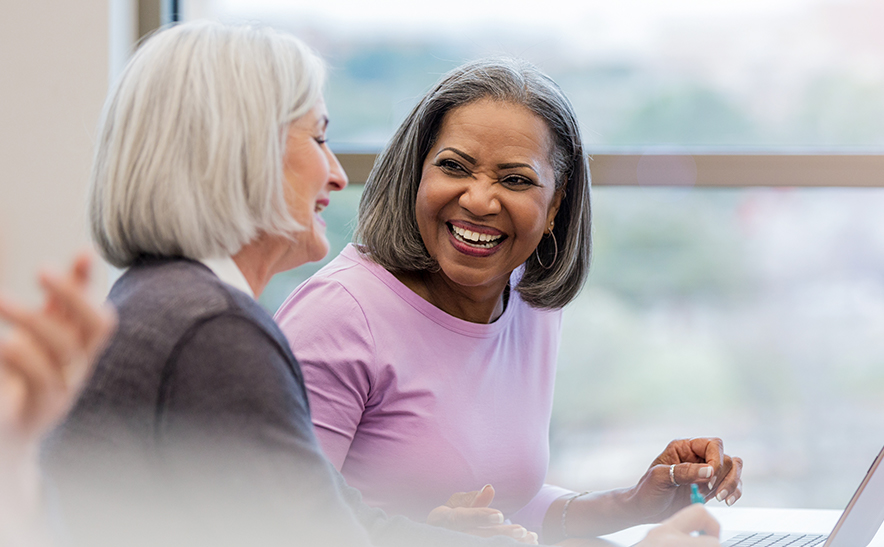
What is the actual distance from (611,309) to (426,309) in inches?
37.3

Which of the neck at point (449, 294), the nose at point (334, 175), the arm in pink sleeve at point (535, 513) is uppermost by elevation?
the nose at point (334, 175)

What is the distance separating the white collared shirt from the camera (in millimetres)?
758

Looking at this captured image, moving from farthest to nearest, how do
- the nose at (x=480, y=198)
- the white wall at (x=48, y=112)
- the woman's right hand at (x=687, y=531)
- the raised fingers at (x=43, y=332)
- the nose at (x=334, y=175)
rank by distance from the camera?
the white wall at (x=48, y=112), the nose at (x=480, y=198), the nose at (x=334, y=175), the woman's right hand at (x=687, y=531), the raised fingers at (x=43, y=332)

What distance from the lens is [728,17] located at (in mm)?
2045

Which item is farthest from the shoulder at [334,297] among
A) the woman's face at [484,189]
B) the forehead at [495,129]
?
the forehead at [495,129]

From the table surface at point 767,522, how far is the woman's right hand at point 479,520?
29 cm

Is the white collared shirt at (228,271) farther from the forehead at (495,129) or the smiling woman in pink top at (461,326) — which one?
the forehead at (495,129)

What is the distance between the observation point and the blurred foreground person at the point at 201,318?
2.19 feet

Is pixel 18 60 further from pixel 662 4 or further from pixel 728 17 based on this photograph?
pixel 728 17

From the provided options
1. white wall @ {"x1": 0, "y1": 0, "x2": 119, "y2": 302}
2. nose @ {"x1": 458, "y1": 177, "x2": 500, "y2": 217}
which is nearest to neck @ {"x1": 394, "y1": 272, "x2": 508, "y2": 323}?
nose @ {"x1": 458, "y1": 177, "x2": 500, "y2": 217}

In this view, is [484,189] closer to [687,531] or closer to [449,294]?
[449,294]

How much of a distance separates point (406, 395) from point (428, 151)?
45cm

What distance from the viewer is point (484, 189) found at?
129cm

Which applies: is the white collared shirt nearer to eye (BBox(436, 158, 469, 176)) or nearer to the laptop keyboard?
eye (BBox(436, 158, 469, 176))
